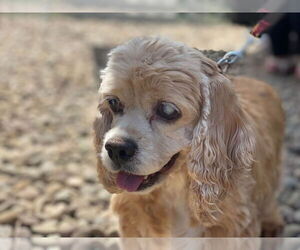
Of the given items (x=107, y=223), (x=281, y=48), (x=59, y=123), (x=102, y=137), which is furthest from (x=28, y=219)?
(x=281, y=48)

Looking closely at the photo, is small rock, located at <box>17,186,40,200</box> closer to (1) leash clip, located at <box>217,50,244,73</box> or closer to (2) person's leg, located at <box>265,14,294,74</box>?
(1) leash clip, located at <box>217,50,244,73</box>

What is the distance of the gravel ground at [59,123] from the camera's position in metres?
Result: 2.85

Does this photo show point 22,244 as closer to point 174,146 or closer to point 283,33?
point 174,146

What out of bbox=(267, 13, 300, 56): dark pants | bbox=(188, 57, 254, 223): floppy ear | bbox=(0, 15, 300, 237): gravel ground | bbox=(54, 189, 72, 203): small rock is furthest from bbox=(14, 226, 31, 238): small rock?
bbox=(267, 13, 300, 56): dark pants

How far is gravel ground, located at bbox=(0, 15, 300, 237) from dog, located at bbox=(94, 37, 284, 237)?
1.93 ft

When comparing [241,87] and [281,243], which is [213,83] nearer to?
[241,87]

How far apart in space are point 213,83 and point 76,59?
3880 millimetres

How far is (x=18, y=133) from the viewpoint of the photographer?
3.81 m

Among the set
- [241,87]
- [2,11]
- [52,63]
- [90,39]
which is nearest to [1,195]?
[241,87]

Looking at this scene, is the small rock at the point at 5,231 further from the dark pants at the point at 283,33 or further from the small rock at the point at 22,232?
the dark pants at the point at 283,33

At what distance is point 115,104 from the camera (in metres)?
1.90

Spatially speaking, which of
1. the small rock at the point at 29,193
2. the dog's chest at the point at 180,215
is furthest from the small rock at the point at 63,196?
the dog's chest at the point at 180,215

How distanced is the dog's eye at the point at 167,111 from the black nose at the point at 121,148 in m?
0.13

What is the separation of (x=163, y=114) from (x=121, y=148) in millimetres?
175
